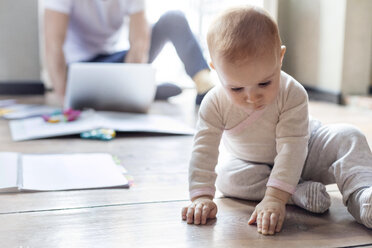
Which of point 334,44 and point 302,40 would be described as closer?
point 334,44

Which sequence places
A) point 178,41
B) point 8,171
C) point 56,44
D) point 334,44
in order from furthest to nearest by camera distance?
point 334,44
point 178,41
point 56,44
point 8,171

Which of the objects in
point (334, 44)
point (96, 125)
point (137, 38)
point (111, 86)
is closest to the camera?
point (96, 125)

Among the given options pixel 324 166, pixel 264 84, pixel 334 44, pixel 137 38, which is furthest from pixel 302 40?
pixel 264 84

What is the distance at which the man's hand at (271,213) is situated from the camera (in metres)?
0.70

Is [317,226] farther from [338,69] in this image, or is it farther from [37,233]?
[338,69]

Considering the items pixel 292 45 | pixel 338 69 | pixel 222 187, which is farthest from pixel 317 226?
pixel 292 45

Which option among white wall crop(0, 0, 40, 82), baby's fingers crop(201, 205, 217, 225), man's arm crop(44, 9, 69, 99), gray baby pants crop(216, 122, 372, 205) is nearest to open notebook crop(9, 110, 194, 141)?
man's arm crop(44, 9, 69, 99)

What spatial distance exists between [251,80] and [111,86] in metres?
1.07

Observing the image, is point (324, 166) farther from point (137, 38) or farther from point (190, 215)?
point (137, 38)

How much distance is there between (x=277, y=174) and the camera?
754 millimetres

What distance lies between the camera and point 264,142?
82cm

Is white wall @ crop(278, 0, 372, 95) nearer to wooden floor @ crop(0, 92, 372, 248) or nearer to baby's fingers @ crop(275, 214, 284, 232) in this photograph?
wooden floor @ crop(0, 92, 372, 248)

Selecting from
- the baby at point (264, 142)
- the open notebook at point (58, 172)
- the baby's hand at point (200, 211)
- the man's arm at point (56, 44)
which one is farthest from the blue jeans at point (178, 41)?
the baby's hand at point (200, 211)

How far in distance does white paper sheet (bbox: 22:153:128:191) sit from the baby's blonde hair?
385 millimetres
